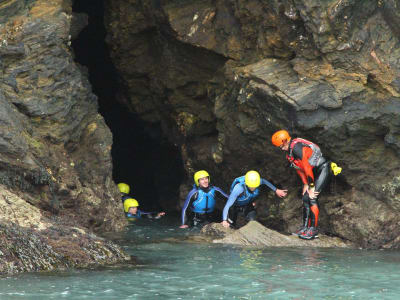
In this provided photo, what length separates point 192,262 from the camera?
973 centimetres

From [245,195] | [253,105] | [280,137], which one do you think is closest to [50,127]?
[253,105]

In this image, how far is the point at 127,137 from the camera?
2042 cm

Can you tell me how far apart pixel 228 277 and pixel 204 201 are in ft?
19.3

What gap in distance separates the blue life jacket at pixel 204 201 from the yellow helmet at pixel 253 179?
1.44 m

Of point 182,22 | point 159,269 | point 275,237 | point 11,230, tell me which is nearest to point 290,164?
point 275,237

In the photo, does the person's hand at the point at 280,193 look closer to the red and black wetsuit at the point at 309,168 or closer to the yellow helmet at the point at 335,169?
the red and black wetsuit at the point at 309,168

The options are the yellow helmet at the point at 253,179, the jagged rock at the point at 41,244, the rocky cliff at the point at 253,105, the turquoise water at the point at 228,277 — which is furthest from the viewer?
the yellow helmet at the point at 253,179

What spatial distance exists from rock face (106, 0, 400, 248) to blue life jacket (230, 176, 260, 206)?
419mm

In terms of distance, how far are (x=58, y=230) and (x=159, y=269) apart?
1.64m

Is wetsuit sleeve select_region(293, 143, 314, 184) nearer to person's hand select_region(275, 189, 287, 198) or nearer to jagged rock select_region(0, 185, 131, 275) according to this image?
person's hand select_region(275, 189, 287, 198)

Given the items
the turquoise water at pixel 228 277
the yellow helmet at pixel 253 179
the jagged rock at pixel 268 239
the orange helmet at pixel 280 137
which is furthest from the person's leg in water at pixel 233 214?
the turquoise water at pixel 228 277

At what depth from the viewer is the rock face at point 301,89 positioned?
459 inches

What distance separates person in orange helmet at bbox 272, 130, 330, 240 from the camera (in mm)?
11914

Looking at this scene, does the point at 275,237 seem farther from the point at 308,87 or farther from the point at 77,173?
the point at 77,173
